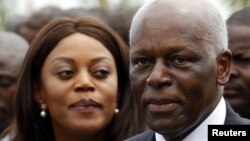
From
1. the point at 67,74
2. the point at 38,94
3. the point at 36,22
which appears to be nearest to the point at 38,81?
the point at 38,94

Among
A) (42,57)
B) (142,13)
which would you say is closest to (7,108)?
(42,57)

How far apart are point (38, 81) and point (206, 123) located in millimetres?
2270

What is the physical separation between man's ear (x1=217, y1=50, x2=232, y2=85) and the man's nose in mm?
318

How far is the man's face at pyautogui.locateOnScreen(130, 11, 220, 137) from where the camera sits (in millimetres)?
3895

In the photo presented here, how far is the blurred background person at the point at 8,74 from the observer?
736cm

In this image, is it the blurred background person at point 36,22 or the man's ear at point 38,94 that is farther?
the blurred background person at point 36,22

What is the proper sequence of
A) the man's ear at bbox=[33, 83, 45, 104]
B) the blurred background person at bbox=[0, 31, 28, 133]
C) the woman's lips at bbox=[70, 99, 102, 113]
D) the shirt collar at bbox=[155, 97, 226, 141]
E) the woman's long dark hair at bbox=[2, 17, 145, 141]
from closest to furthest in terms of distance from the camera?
the shirt collar at bbox=[155, 97, 226, 141] < the woman's lips at bbox=[70, 99, 102, 113] < the woman's long dark hair at bbox=[2, 17, 145, 141] < the man's ear at bbox=[33, 83, 45, 104] < the blurred background person at bbox=[0, 31, 28, 133]

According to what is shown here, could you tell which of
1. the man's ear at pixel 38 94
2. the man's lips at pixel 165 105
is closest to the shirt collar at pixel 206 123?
the man's lips at pixel 165 105

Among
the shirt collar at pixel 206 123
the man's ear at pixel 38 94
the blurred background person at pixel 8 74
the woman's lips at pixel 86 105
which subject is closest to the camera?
the shirt collar at pixel 206 123

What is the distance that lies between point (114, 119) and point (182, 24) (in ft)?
6.79

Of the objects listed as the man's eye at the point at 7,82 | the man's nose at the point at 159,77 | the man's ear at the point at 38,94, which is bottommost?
the man's nose at the point at 159,77

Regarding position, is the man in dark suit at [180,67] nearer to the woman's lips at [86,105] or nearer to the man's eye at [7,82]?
the woman's lips at [86,105]

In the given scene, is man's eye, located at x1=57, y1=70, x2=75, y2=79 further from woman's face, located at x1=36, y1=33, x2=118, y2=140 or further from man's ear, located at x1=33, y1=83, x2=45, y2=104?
man's ear, located at x1=33, y1=83, x2=45, y2=104

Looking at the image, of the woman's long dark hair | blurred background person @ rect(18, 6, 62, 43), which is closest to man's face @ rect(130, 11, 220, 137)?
the woman's long dark hair
